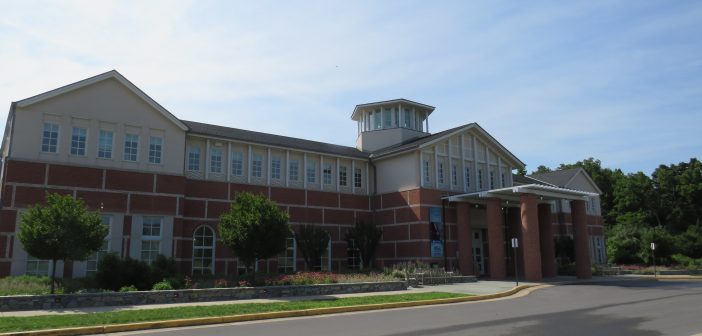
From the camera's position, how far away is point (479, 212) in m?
36.8

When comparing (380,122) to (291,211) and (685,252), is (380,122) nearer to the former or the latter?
(291,211)

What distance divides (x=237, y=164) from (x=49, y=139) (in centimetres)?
978

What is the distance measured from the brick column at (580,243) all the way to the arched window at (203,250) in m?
22.3

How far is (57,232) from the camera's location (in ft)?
59.1

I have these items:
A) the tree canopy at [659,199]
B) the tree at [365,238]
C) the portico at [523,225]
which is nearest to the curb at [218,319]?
the portico at [523,225]

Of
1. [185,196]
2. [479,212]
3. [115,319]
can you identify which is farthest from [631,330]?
[479,212]

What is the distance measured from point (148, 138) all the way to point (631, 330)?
2283 centimetres

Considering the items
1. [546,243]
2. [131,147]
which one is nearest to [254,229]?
A: [131,147]

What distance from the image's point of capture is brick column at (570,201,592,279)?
33469 mm

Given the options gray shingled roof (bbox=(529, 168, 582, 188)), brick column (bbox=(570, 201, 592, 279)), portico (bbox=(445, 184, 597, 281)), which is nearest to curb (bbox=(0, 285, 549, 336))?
portico (bbox=(445, 184, 597, 281))

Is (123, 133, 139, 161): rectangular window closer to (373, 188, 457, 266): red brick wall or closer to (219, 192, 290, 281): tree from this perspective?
(219, 192, 290, 281): tree

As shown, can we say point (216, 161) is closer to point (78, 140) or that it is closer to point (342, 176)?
point (78, 140)

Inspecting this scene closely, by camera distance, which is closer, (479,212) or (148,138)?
(148,138)

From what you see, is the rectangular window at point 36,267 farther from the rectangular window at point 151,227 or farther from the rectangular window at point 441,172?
the rectangular window at point 441,172
